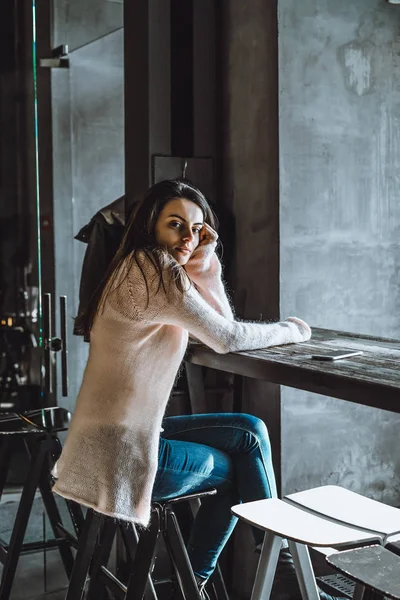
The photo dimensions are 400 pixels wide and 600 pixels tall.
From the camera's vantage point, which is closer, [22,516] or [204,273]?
[204,273]

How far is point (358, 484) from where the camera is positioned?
334 cm

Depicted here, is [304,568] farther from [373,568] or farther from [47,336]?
[47,336]

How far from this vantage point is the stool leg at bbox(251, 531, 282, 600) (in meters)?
1.92

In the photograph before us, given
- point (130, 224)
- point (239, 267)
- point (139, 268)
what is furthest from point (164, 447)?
point (239, 267)

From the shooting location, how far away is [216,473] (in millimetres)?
2309

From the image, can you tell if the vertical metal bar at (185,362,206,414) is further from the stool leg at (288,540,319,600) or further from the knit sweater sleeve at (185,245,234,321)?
the stool leg at (288,540,319,600)

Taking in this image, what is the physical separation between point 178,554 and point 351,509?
0.50 m

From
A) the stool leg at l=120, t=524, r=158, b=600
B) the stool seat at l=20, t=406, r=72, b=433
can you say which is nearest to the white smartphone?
the stool leg at l=120, t=524, r=158, b=600

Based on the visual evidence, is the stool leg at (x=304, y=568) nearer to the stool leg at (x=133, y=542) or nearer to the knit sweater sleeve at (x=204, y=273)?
the stool leg at (x=133, y=542)

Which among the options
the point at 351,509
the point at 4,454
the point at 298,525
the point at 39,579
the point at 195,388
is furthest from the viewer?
the point at 39,579

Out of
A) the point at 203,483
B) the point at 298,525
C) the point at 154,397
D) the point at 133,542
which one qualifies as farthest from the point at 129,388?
the point at 298,525

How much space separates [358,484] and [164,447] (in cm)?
137

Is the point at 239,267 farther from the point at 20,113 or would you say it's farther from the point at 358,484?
the point at 20,113

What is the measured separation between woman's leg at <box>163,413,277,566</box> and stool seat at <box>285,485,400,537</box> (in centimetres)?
29
